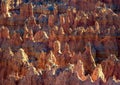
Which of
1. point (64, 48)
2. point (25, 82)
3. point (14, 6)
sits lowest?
point (14, 6)

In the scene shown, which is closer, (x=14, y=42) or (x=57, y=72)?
(x=57, y=72)

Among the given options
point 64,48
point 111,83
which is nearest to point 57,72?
point 111,83

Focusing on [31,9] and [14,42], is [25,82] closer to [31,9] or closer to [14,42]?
[14,42]

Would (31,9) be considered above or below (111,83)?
below

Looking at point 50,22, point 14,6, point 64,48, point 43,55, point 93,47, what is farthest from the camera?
point 14,6

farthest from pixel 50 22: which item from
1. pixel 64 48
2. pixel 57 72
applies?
pixel 57 72

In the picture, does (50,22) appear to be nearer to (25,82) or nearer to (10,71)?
(10,71)

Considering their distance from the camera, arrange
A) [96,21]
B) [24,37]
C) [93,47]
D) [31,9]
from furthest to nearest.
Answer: [31,9], [96,21], [24,37], [93,47]
